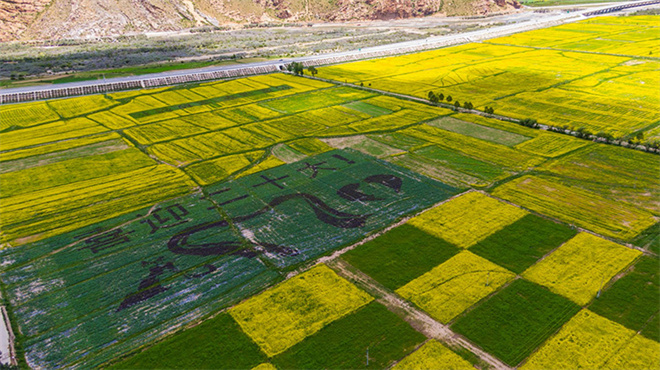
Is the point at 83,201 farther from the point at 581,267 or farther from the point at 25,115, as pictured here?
the point at 581,267

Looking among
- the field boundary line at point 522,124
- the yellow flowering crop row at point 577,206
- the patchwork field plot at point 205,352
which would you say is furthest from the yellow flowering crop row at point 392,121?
the patchwork field plot at point 205,352

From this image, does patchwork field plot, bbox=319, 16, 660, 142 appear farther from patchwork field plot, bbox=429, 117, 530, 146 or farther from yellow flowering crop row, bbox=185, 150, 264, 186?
yellow flowering crop row, bbox=185, 150, 264, 186

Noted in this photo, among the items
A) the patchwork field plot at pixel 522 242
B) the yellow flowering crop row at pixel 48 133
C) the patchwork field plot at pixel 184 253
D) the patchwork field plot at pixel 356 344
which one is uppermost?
the yellow flowering crop row at pixel 48 133

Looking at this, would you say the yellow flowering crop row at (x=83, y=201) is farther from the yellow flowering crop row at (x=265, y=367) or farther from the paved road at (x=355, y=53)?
the paved road at (x=355, y=53)

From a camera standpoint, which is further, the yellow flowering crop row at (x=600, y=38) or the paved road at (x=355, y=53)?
the yellow flowering crop row at (x=600, y=38)

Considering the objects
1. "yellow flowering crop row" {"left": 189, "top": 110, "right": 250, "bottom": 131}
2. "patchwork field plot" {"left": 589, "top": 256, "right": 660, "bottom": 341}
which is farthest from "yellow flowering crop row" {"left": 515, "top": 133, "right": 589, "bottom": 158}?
"yellow flowering crop row" {"left": 189, "top": 110, "right": 250, "bottom": 131}

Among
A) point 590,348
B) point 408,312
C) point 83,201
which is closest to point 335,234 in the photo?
point 408,312
